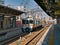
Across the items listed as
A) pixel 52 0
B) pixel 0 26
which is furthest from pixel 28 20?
pixel 52 0

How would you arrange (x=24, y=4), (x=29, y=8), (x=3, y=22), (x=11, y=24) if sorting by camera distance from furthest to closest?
(x=29, y=8) < (x=24, y=4) < (x=11, y=24) < (x=3, y=22)

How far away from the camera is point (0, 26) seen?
37.8m

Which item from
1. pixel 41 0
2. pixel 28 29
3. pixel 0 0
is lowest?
pixel 28 29

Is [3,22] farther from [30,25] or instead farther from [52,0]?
[52,0]

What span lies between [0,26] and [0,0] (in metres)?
5.17

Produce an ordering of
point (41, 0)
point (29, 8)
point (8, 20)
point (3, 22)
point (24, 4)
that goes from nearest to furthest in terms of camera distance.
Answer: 1. point (41, 0)
2. point (3, 22)
3. point (8, 20)
4. point (24, 4)
5. point (29, 8)

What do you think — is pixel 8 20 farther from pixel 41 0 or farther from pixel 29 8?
pixel 41 0

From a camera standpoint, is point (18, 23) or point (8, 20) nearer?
point (8, 20)

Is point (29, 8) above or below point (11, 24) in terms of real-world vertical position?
above

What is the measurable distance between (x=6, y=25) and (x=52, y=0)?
1449 inches

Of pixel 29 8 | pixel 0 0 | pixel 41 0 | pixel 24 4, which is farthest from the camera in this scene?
pixel 29 8

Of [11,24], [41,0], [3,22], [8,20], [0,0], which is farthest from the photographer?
[11,24]

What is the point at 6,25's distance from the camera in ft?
140

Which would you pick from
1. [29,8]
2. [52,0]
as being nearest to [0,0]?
[29,8]
